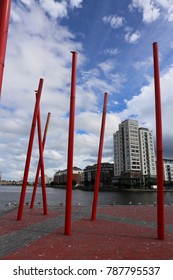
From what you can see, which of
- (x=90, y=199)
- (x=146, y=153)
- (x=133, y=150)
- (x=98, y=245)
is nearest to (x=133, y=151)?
(x=133, y=150)

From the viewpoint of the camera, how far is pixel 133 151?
11900 centimetres

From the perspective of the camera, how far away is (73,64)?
10.9 m

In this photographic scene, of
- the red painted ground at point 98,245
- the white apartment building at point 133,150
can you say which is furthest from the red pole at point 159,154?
the white apartment building at point 133,150

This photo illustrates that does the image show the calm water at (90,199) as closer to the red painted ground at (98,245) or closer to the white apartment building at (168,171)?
the red painted ground at (98,245)

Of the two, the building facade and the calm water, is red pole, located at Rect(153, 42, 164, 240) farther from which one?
the building facade

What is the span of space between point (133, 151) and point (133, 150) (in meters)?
0.51

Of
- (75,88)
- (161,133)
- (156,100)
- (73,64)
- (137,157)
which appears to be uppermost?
(137,157)

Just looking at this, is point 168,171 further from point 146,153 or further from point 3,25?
point 3,25

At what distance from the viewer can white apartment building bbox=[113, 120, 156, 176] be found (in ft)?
387

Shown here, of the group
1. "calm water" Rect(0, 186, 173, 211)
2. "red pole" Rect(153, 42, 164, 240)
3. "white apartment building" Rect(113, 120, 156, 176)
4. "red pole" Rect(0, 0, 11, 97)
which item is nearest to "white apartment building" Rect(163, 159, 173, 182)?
"white apartment building" Rect(113, 120, 156, 176)

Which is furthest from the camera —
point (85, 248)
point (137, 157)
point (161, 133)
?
point (137, 157)
